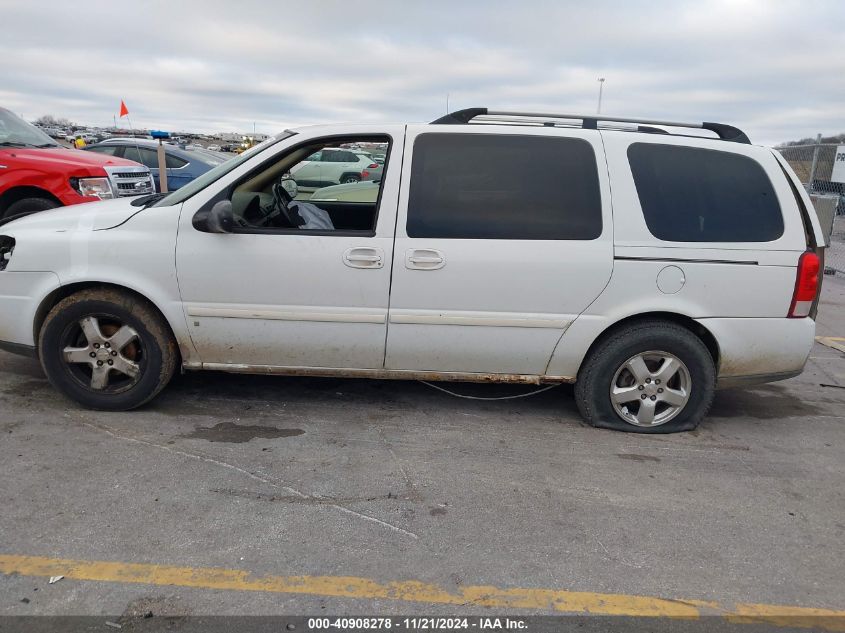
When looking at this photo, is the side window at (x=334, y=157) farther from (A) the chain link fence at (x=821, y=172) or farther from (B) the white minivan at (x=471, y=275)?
(B) the white minivan at (x=471, y=275)

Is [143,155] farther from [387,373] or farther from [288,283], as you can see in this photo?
[387,373]

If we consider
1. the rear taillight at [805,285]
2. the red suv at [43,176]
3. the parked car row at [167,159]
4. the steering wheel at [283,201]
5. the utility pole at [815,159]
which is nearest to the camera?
the rear taillight at [805,285]

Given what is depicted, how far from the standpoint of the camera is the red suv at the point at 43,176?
24.7ft

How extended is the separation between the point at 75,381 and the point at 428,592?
2.78 meters

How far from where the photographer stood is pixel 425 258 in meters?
3.95

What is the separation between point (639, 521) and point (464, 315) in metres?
1.50

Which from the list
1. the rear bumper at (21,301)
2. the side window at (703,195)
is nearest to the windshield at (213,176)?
the rear bumper at (21,301)

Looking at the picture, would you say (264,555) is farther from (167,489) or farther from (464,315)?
(464,315)

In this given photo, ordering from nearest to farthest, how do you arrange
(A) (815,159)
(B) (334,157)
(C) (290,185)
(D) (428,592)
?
(D) (428,592)
(C) (290,185)
(A) (815,159)
(B) (334,157)

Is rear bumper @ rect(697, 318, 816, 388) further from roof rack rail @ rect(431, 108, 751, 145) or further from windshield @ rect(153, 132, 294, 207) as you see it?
windshield @ rect(153, 132, 294, 207)

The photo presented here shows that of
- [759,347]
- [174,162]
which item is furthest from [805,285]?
[174,162]

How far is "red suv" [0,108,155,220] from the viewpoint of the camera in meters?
7.52

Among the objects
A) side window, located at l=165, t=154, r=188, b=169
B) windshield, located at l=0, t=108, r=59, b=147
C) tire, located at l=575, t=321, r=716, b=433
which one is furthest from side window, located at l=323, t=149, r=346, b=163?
tire, located at l=575, t=321, r=716, b=433

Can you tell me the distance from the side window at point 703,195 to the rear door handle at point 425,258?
4.17 feet
